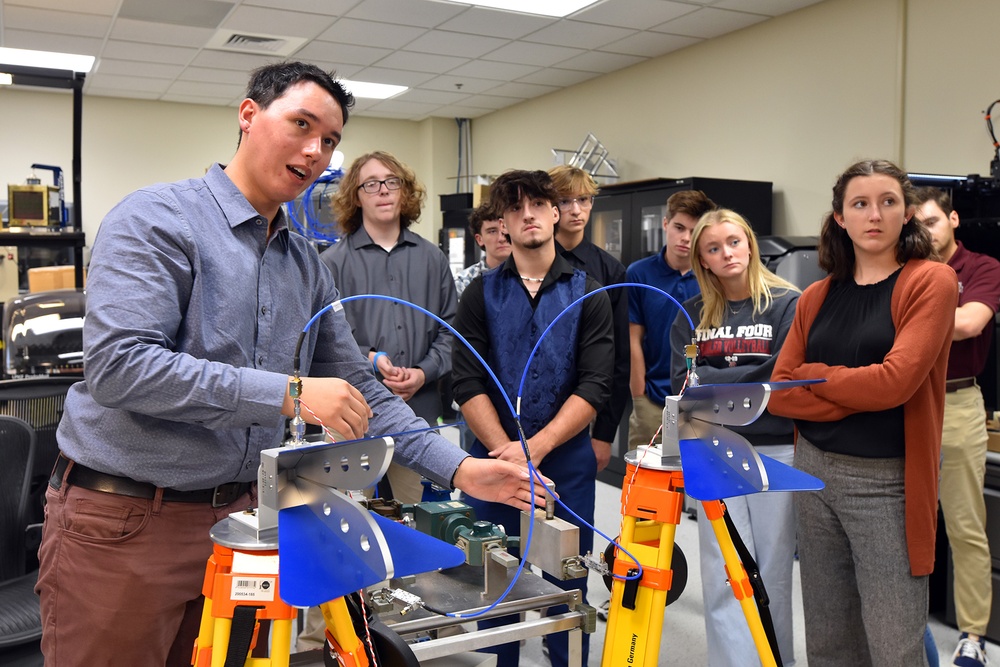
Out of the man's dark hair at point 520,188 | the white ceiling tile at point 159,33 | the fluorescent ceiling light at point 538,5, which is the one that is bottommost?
the man's dark hair at point 520,188

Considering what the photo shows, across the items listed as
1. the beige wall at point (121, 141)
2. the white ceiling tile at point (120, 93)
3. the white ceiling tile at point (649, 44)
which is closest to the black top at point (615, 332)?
the white ceiling tile at point (649, 44)

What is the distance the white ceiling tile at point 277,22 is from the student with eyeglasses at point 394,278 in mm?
2633

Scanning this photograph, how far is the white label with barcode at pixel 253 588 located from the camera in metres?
0.93

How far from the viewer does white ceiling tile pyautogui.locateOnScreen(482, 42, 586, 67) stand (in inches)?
219

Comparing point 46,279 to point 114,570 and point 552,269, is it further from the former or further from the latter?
point 114,570

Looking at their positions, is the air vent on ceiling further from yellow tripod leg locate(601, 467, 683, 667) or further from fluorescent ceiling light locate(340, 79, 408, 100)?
yellow tripod leg locate(601, 467, 683, 667)

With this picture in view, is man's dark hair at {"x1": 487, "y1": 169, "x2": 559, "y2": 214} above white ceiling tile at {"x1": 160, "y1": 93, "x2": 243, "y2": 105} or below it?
below

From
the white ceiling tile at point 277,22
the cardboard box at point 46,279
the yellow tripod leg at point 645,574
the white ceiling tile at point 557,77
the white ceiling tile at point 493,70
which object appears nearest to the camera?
the yellow tripod leg at point 645,574

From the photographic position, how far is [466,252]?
685cm

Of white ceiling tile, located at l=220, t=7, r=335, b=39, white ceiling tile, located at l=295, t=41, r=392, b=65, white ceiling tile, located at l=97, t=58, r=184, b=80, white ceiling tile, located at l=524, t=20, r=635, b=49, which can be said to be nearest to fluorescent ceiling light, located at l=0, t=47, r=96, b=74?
white ceiling tile, located at l=97, t=58, r=184, b=80

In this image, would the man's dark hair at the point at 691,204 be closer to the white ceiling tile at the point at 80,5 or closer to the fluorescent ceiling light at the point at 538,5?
the fluorescent ceiling light at the point at 538,5

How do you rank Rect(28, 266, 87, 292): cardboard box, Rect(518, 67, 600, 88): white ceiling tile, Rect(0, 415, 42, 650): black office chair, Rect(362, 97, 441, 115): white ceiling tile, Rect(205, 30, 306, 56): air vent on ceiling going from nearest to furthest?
Rect(0, 415, 42, 650): black office chair < Rect(28, 266, 87, 292): cardboard box < Rect(205, 30, 306, 56): air vent on ceiling < Rect(518, 67, 600, 88): white ceiling tile < Rect(362, 97, 441, 115): white ceiling tile

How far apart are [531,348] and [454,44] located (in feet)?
12.9

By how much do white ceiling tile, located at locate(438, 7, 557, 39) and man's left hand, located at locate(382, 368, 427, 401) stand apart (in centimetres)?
297
